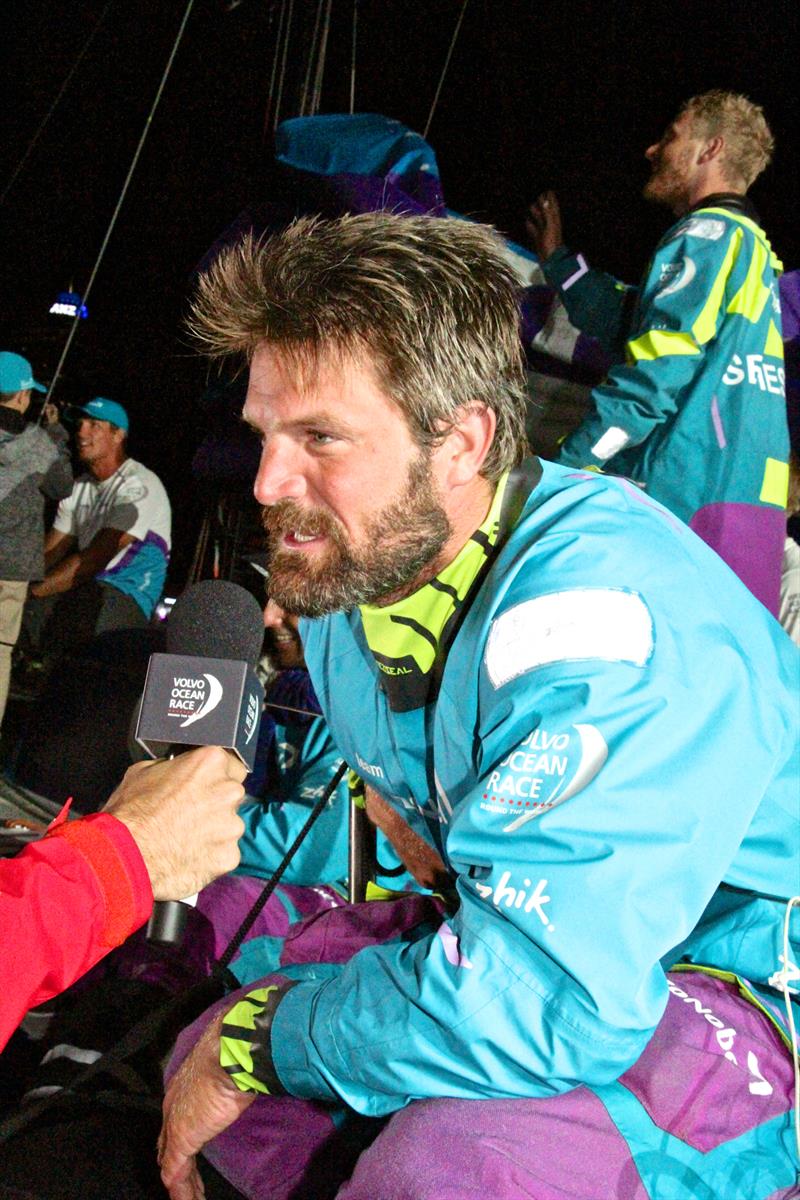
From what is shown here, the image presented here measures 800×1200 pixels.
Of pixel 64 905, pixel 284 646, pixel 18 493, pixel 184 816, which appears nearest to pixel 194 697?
pixel 184 816

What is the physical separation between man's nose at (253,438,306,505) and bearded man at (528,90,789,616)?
954 millimetres

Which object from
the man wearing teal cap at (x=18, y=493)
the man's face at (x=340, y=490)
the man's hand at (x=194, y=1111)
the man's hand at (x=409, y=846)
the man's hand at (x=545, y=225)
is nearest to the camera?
the man's hand at (x=194, y=1111)

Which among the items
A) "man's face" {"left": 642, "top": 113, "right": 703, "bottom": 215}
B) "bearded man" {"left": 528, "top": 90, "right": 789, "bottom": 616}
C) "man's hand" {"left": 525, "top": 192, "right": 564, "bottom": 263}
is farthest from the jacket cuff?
"man's hand" {"left": 525, "top": 192, "right": 564, "bottom": 263}

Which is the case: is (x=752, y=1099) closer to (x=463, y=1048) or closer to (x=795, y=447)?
(x=463, y=1048)

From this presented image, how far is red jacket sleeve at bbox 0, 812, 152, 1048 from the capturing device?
3.18 feet

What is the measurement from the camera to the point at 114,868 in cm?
104

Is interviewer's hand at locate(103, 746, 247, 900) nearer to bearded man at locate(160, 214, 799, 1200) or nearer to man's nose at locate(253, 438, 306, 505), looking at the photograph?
bearded man at locate(160, 214, 799, 1200)

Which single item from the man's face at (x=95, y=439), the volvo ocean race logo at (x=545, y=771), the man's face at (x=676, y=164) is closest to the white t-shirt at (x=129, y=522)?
the man's face at (x=95, y=439)

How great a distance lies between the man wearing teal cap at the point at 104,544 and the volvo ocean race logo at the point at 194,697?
9.45 ft

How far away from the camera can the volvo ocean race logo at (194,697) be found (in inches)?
A: 45.4

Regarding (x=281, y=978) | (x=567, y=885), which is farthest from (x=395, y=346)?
(x=281, y=978)

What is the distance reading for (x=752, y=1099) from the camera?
1.05 m

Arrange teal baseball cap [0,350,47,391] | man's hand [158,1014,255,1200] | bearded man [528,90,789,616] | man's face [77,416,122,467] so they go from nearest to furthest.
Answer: man's hand [158,1014,255,1200], bearded man [528,90,789,616], teal baseball cap [0,350,47,391], man's face [77,416,122,467]

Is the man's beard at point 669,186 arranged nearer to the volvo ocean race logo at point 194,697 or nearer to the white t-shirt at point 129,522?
the volvo ocean race logo at point 194,697
